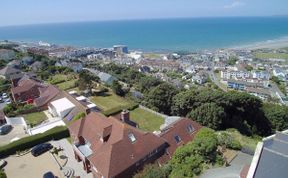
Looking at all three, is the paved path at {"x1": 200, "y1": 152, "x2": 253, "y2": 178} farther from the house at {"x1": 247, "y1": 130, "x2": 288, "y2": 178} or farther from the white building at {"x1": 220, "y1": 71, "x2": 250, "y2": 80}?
the white building at {"x1": 220, "y1": 71, "x2": 250, "y2": 80}

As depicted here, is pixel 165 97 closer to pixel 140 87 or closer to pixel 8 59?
pixel 140 87

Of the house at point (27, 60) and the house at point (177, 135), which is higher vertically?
the house at point (177, 135)

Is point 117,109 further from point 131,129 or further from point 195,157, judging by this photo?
point 195,157

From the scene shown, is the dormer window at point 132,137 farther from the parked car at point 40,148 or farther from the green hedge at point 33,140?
the green hedge at point 33,140

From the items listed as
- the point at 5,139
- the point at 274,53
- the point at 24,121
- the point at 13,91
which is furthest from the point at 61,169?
the point at 274,53

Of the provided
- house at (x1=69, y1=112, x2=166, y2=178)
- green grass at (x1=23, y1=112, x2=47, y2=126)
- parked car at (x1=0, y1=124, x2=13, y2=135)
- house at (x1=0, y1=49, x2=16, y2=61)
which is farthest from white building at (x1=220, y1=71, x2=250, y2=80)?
parked car at (x1=0, y1=124, x2=13, y2=135)

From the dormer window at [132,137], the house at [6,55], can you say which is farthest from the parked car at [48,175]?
the house at [6,55]
